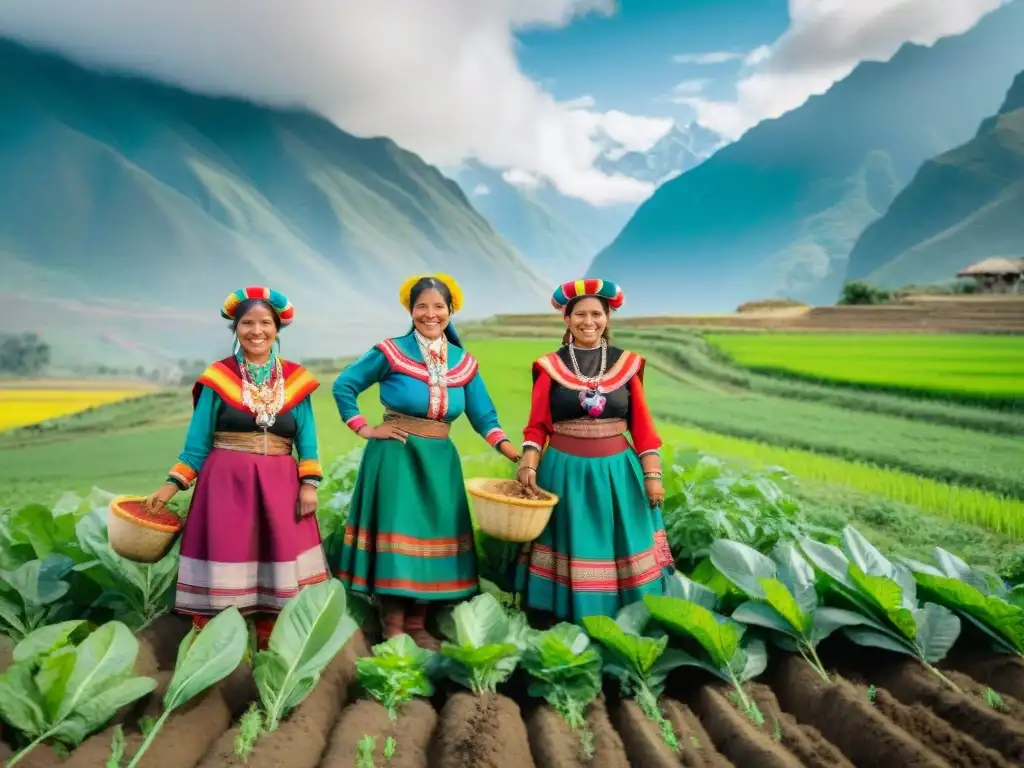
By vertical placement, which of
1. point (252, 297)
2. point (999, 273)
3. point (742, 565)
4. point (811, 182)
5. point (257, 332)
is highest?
point (811, 182)

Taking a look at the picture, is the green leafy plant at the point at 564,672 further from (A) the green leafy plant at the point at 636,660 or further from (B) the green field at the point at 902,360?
(B) the green field at the point at 902,360

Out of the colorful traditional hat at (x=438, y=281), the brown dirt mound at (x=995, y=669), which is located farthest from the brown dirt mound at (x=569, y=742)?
the colorful traditional hat at (x=438, y=281)

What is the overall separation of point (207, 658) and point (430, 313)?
1202 millimetres

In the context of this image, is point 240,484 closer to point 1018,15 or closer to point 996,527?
point 996,527

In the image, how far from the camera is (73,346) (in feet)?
17.0

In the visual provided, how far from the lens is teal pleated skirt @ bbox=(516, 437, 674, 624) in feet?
7.74

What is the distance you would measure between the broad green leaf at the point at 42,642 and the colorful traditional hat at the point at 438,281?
133 centimetres

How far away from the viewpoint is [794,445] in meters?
4.54

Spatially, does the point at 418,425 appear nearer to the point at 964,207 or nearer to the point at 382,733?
the point at 382,733

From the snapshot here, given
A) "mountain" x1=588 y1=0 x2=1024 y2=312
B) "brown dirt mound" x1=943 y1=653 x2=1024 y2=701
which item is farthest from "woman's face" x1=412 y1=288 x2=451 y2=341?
"mountain" x1=588 y1=0 x2=1024 y2=312

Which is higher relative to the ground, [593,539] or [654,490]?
[654,490]

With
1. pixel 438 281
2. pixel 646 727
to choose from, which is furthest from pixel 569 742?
pixel 438 281

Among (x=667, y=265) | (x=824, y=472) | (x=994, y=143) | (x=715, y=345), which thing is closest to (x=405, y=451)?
(x=824, y=472)

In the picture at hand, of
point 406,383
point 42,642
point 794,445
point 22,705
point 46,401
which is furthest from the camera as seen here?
point 46,401
